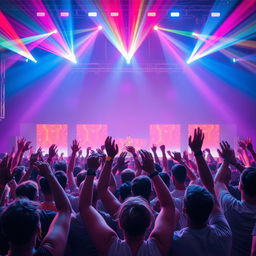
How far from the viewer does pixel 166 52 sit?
14086 mm

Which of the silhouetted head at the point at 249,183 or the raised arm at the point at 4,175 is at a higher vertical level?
the raised arm at the point at 4,175

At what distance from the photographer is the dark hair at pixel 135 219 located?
161 centimetres

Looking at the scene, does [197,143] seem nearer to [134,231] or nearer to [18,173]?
[134,231]

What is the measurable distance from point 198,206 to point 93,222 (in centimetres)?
62

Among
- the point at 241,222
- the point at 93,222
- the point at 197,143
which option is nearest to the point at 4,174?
the point at 93,222

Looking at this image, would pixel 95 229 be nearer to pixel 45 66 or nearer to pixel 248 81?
pixel 45 66

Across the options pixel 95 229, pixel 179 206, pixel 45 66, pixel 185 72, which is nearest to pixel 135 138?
pixel 185 72

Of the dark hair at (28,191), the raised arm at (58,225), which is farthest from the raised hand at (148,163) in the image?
the dark hair at (28,191)

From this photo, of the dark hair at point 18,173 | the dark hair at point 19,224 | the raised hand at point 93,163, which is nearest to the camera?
the dark hair at point 19,224

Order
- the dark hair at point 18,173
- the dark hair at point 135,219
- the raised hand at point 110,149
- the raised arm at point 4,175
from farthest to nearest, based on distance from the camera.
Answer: the dark hair at point 18,173, the raised hand at point 110,149, the raised arm at point 4,175, the dark hair at point 135,219

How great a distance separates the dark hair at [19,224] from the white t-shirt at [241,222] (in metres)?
1.49

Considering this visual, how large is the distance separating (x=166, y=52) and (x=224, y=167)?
1210 cm

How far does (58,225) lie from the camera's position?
1608 millimetres

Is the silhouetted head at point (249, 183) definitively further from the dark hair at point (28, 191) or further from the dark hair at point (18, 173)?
the dark hair at point (18, 173)
